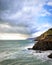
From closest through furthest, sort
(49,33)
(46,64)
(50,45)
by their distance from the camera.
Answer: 1. (46,64)
2. (50,45)
3. (49,33)

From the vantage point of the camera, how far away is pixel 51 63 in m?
18.8

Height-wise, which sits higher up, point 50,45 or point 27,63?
point 50,45

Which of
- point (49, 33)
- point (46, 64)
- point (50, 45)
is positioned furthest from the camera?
point (49, 33)

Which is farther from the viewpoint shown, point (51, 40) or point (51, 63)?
point (51, 40)

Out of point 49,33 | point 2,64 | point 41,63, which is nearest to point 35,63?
point 41,63

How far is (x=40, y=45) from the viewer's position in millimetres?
32156

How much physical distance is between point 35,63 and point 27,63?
91cm

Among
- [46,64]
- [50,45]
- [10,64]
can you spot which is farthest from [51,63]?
[50,45]

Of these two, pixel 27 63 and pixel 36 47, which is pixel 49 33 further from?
pixel 27 63

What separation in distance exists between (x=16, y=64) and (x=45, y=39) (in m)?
14.6

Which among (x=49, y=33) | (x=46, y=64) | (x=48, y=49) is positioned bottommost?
(x=46, y=64)

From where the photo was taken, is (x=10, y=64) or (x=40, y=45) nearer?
(x=10, y=64)

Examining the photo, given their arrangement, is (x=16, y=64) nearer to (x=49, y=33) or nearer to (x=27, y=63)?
(x=27, y=63)

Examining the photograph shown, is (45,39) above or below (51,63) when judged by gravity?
above
